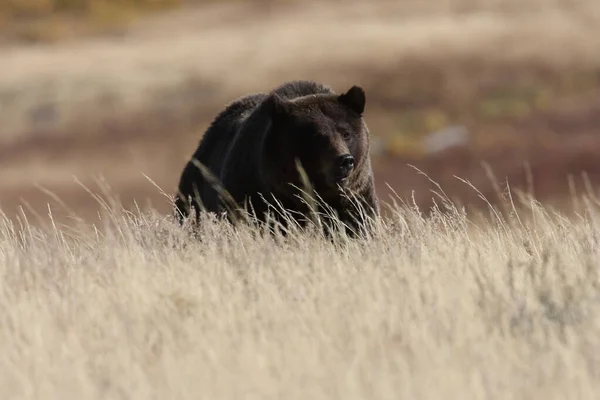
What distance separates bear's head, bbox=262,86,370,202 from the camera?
8891mm

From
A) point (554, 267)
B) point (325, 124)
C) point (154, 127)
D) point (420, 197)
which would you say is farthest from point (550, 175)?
point (554, 267)

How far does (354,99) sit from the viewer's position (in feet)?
31.0

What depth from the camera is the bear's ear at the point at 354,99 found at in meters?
9.38

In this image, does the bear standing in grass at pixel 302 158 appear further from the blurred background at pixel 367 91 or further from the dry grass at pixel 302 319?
the blurred background at pixel 367 91

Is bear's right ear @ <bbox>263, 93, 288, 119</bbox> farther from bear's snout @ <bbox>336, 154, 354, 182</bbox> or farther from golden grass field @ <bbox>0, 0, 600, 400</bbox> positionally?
golden grass field @ <bbox>0, 0, 600, 400</bbox>

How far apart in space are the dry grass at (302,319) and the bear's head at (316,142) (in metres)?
1.20

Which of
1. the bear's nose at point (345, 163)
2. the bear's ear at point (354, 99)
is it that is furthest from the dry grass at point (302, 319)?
the bear's ear at point (354, 99)

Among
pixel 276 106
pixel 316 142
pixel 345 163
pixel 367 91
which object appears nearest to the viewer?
pixel 345 163

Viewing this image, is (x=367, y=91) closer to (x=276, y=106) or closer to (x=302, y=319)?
(x=276, y=106)

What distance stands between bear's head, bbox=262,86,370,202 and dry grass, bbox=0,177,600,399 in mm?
1200

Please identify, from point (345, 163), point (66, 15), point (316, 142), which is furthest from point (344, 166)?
point (66, 15)

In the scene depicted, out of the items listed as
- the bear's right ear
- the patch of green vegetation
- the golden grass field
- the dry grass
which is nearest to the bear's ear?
the bear's right ear

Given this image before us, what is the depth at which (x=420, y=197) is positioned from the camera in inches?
1304

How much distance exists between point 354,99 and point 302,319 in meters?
3.93
